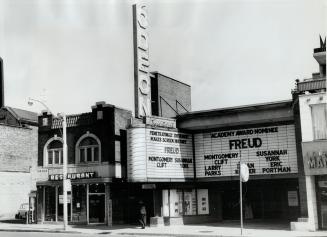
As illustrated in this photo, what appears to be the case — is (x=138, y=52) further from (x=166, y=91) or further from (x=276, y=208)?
(x=276, y=208)

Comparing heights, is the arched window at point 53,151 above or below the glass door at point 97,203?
above

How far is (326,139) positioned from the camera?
20.9 meters

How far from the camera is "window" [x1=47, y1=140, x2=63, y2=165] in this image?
101 feet

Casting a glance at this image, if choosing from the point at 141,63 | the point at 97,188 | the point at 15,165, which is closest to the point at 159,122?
the point at 141,63

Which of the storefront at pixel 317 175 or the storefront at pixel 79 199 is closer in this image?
the storefront at pixel 317 175

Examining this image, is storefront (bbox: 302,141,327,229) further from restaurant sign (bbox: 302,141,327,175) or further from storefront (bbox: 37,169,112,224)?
storefront (bbox: 37,169,112,224)

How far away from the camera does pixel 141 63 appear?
26250 mm

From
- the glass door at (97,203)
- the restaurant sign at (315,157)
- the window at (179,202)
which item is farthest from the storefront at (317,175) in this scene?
the glass door at (97,203)

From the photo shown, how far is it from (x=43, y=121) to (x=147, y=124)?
10.3 m

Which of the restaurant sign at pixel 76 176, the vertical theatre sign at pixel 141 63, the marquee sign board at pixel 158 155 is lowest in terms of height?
the restaurant sign at pixel 76 176

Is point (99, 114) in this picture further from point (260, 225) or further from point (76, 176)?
point (260, 225)

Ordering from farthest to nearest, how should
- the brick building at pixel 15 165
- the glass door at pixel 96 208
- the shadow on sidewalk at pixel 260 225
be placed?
the brick building at pixel 15 165 < the glass door at pixel 96 208 < the shadow on sidewalk at pixel 260 225

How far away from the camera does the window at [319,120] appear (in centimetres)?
2112

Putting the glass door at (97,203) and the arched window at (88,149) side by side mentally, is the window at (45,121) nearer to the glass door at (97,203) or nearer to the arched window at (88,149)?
the arched window at (88,149)
